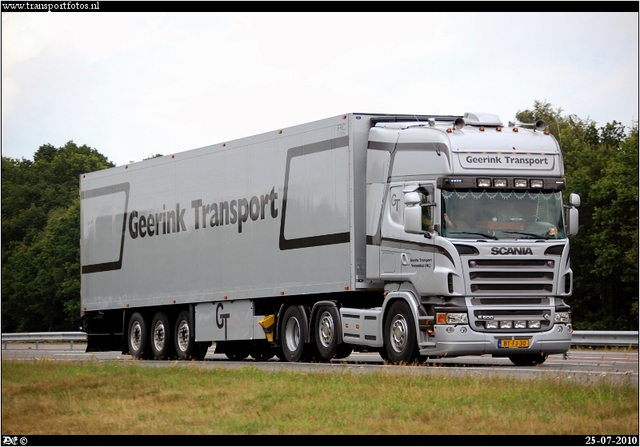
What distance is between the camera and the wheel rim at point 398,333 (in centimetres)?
2191

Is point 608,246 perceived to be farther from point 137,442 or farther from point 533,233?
point 137,442

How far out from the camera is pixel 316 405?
1473 cm

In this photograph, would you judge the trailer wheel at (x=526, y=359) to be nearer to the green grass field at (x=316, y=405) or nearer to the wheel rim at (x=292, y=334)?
the wheel rim at (x=292, y=334)

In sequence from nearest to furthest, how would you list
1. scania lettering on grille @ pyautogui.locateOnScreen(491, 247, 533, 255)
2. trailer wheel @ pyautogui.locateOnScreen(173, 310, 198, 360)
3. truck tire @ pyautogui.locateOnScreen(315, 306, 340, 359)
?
scania lettering on grille @ pyautogui.locateOnScreen(491, 247, 533, 255), truck tire @ pyautogui.locateOnScreen(315, 306, 340, 359), trailer wheel @ pyautogui.locateOnScreen(173, 310, 198, 360)

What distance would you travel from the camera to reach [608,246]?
61031mm

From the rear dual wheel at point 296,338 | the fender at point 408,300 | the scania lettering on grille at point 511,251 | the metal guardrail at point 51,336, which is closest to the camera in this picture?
the scania lettering on grille at point 511,251

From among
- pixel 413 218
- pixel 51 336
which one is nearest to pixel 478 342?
pixel 413 218

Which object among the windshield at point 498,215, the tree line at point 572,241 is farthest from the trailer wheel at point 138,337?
the tree line at point 572,241

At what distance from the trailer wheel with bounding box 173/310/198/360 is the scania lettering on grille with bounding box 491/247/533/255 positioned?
968 centimetres

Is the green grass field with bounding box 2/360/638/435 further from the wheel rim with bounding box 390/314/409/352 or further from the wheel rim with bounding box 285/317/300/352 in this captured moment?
the wheel rim with bounding box 285/317/300/352

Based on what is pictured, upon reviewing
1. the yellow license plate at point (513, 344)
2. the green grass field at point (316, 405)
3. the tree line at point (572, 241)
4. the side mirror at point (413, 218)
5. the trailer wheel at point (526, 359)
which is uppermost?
the tree line at point (572, 241)

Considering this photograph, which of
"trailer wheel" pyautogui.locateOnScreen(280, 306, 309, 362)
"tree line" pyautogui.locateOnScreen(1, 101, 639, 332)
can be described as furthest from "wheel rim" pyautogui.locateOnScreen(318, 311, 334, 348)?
"tree line" pyautogui.locateOnScreen(1, 101, 639, 332)

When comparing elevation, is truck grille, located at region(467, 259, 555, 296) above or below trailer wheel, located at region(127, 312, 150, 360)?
above

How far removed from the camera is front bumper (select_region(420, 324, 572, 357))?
21016mm
